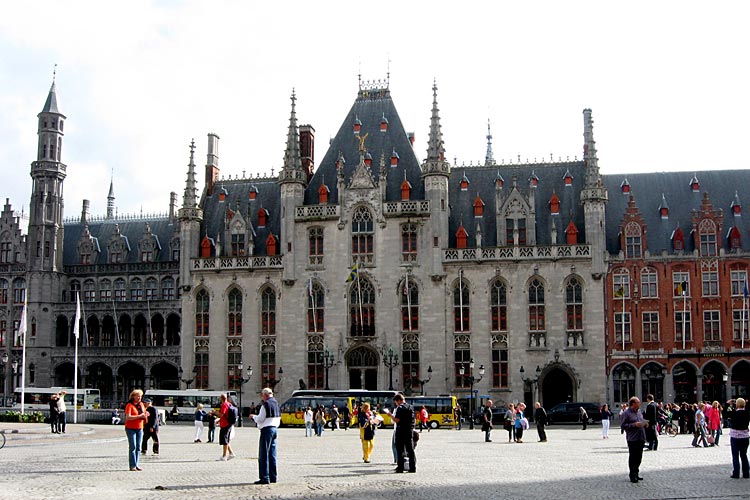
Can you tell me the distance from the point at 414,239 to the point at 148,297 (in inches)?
1041

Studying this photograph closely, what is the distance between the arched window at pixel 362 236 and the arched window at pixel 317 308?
3.66 meters

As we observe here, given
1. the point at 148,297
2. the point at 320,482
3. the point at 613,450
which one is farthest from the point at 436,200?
the point at 320,482

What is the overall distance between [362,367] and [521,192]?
18.0 metres

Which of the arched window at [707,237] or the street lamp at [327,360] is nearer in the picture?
the arched window at [707,237]

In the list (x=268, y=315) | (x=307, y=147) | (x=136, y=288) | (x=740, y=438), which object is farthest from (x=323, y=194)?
(x=740, y=438)

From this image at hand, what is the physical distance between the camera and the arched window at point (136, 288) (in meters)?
85.7

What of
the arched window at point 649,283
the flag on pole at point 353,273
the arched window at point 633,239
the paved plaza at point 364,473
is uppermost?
the arched window at point 633,239

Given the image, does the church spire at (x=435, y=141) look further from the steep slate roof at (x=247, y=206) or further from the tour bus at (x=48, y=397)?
the tour bus at (x=48, y=397)

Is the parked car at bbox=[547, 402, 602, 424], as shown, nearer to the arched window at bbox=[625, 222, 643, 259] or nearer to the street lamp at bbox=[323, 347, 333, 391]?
the arched window at bbox=[625, 222, 643, 259]

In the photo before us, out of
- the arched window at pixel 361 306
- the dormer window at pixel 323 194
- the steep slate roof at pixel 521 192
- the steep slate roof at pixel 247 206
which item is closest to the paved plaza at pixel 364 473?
the arched window at pixel 361 306

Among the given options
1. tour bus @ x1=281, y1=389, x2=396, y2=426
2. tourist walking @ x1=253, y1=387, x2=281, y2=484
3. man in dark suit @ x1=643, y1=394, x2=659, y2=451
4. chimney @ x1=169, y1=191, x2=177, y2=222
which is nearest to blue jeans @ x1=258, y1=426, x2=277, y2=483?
tourist walking @ x1=253, y1=387, x2=281, y2=484

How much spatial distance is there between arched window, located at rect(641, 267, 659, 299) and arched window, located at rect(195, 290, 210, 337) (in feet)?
108

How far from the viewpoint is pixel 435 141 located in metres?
72.9

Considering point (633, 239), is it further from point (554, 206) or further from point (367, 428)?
point (367, 428)
